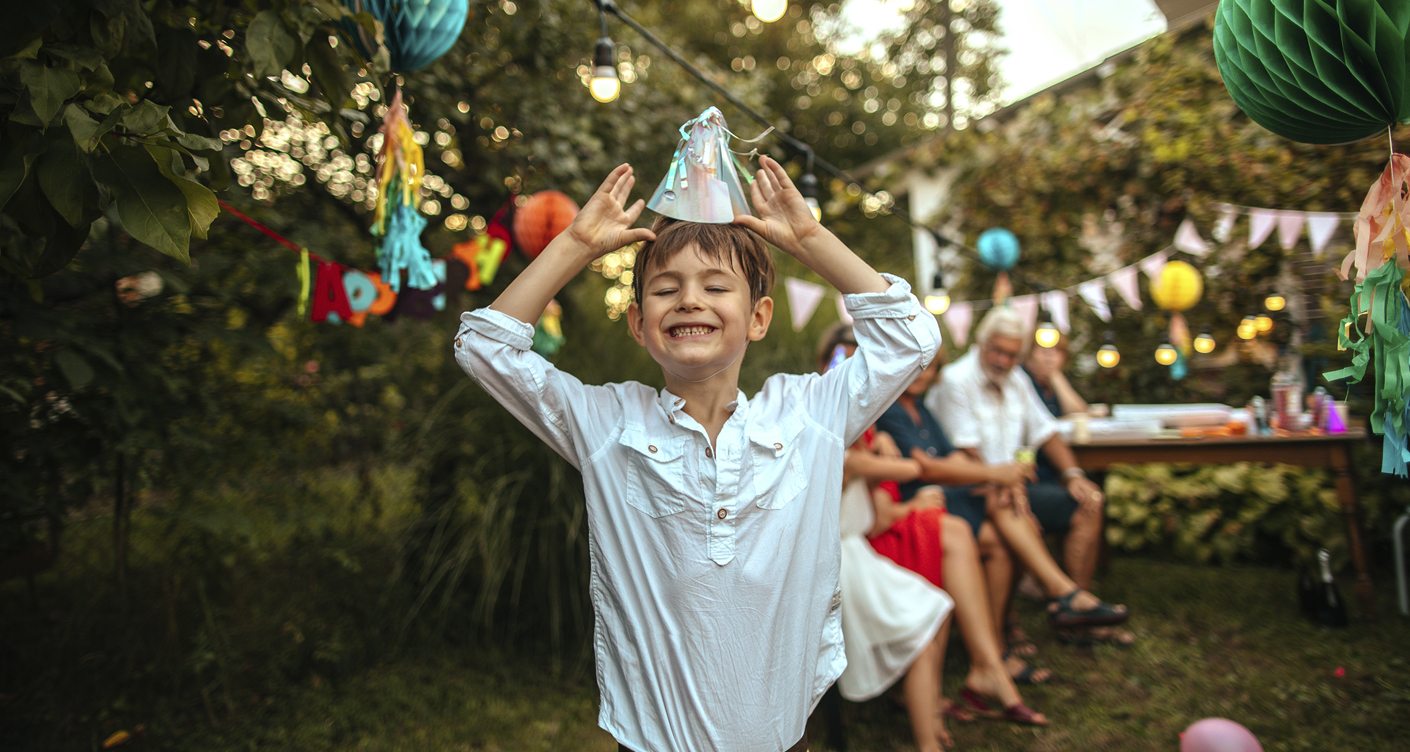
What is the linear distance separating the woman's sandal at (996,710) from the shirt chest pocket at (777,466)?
1827mm

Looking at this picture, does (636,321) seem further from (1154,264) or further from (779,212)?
(1154,264)

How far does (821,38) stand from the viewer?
1212cm

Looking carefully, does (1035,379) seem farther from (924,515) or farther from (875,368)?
(875,368)

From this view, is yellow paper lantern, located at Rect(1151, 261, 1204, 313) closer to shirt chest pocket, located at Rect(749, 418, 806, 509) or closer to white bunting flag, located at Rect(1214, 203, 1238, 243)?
white bunting flag, located at Rect(1214, 203, 1238, 243)

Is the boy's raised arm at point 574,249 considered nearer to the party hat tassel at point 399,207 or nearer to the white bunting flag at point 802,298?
the party hat tassel at point 399,207

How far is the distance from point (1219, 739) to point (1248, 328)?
3488mm

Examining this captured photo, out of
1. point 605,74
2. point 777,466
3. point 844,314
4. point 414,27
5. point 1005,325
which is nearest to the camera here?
point 777,466

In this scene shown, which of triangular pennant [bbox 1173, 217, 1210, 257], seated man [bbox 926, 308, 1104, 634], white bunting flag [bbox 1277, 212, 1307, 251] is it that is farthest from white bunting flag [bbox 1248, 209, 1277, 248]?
seated man [bbox 926, 308, 1104, 634]

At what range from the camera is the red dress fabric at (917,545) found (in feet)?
8.43

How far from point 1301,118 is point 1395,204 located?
200 millimetres

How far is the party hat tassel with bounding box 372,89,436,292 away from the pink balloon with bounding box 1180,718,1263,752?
2326 mm

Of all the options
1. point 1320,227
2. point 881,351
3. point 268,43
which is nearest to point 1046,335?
point 1320,227

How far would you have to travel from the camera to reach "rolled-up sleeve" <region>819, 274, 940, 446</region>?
50.8 inches

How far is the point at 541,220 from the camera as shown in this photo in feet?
10.0
